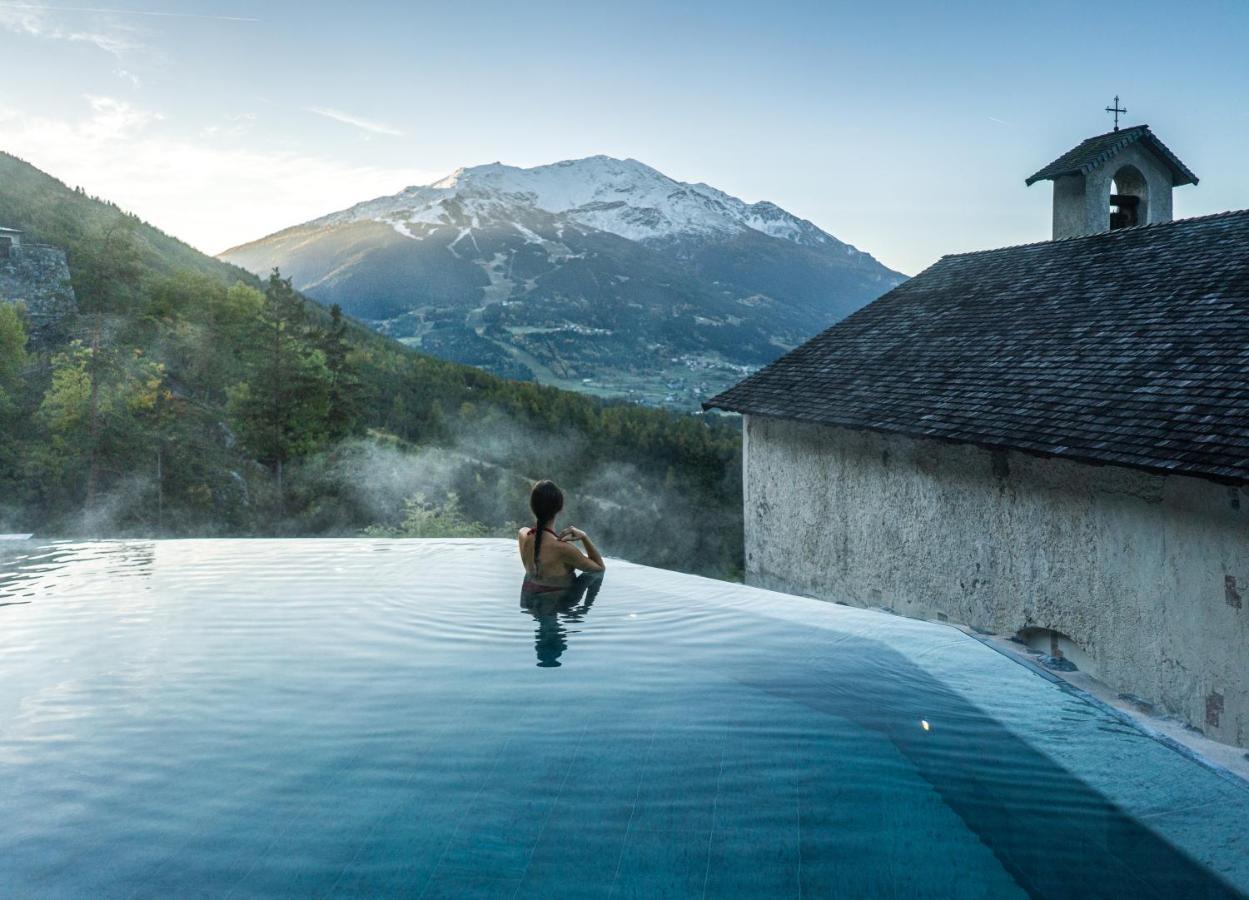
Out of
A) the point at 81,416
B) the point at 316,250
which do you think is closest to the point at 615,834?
the point at 81,416

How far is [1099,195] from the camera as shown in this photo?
16.3 m

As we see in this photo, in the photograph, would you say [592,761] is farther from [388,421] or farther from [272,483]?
[388,421]

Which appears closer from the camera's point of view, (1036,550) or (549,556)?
(549,556)

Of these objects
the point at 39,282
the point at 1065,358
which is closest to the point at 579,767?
the point at 1065,358

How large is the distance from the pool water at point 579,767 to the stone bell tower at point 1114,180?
520 inches

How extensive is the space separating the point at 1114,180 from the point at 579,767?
17.3m

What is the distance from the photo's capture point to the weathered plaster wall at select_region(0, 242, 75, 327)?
29.7 m

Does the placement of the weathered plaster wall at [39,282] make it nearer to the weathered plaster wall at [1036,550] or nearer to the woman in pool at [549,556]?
the weathered plaster wall at [1036,550]

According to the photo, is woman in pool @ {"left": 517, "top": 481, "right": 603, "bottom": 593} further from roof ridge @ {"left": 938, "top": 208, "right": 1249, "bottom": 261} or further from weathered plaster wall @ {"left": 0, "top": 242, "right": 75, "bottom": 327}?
weathered plaster wall @ {"left": 0, "top": 242, "right": 75, "bottom": 327}

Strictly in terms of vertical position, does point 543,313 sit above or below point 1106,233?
above

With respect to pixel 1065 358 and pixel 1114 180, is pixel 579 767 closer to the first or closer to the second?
pixel 1065 358

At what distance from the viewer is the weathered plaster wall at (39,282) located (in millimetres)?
29656

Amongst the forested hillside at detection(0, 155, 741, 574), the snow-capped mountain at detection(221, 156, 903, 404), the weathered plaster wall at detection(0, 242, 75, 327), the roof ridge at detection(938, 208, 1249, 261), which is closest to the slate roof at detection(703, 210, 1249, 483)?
the roof ridge at detection(938, 208, 1249, 261)

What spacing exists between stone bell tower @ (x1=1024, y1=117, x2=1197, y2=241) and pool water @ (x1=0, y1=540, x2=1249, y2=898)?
43.4ft
